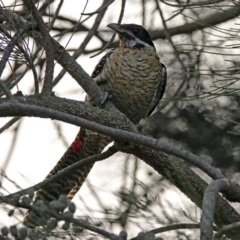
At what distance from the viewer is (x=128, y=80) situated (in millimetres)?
5414

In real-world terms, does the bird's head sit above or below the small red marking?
above

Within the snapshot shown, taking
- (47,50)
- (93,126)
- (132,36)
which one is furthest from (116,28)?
(93,126)

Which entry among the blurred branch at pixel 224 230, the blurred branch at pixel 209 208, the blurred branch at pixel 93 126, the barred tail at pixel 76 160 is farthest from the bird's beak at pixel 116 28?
the blurred branch at pixel 224 230

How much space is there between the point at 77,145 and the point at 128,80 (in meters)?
0.57

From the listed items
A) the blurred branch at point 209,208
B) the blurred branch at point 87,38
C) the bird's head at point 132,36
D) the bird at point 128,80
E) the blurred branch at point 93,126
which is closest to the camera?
the blurred branch at point 209,208

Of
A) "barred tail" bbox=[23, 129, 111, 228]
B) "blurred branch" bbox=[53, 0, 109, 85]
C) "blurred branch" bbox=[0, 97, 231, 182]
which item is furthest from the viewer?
"barred tail" bbox=[23, 129, 111, 228]

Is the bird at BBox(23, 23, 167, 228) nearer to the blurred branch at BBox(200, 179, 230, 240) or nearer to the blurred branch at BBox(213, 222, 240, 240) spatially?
the blurred branch at BBox(200, 179, 230, 240)

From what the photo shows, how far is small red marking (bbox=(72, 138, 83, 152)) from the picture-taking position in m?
5.41

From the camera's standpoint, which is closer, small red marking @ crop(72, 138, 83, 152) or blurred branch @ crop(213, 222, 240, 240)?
blurred branch @ crop(213, 222, 240, 240)

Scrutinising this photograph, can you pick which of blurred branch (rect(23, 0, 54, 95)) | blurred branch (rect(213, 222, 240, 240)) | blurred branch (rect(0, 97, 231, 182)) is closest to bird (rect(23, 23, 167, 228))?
blurred branch (rect(23, 0, 54, 95))

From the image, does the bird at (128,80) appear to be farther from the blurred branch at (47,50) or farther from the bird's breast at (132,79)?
the blurred branch at (47,50)

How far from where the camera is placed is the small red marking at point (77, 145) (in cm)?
541

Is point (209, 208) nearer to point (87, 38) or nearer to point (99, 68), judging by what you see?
point (87, 38)

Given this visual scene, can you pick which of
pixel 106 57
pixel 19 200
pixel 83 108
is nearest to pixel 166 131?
pixel 106 57
